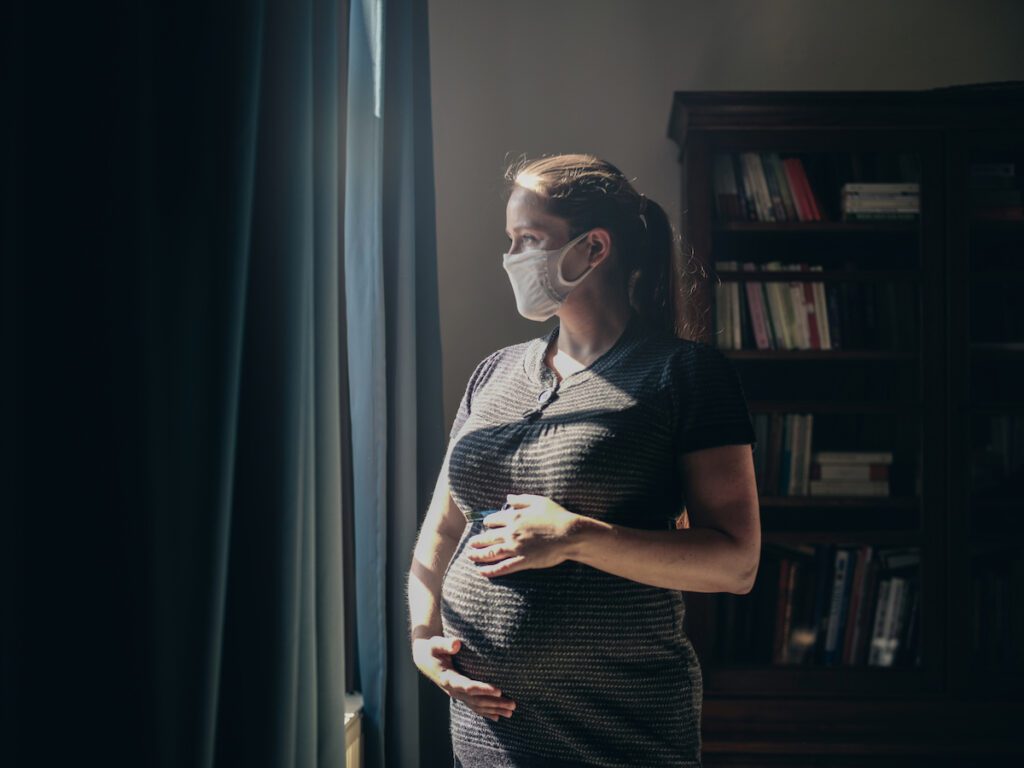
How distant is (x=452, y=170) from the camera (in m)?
2.51

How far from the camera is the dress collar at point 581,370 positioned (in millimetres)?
1078

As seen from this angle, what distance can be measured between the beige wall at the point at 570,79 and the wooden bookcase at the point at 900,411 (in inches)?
12.1

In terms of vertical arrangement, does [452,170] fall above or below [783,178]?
above

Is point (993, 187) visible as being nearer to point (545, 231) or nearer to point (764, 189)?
→ point (764, 189)

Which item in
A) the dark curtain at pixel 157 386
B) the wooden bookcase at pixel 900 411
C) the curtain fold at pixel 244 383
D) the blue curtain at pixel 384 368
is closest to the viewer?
the dark curtain at pixel 157 386

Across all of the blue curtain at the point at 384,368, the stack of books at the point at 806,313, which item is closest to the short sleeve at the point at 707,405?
the blue curtain at the point at 384,368

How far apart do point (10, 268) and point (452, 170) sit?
208 cm

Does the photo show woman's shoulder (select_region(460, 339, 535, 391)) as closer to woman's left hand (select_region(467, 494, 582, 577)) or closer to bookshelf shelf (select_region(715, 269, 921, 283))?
woman's left hand (select_region(467, 494, 582, 577))

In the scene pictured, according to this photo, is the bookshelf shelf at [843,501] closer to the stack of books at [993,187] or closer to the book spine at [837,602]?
the book spine at [837,602]

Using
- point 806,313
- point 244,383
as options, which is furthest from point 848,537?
point 244,383

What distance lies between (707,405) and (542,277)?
0.34 metres

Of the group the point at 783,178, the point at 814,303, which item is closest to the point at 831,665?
the point at 814,303

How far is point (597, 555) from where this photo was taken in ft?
3.11

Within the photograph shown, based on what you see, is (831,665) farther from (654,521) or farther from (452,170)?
(452,170)
